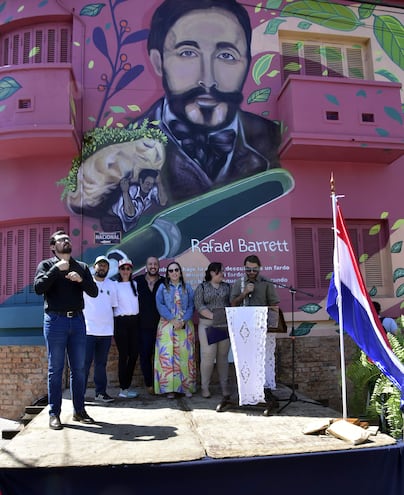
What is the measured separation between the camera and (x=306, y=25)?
909 cm

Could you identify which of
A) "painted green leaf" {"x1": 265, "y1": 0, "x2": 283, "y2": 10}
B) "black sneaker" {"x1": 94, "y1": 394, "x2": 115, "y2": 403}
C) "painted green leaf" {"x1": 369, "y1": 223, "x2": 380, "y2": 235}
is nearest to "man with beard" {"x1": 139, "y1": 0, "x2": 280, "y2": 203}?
"painted green leaf" {"x1": 265, "y1": 0, "x2": 283, "y2": 10}

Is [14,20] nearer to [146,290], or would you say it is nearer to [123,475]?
[146,290]

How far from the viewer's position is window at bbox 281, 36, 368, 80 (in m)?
9.15

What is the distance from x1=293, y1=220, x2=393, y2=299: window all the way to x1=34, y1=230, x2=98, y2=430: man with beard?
4.62m

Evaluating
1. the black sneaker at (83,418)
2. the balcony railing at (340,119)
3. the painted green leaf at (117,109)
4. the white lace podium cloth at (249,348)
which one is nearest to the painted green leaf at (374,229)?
the balcony railing at (340,119)

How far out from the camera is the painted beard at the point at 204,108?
28.0 feet

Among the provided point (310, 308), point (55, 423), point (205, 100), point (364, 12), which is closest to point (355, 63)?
point (364, 12)

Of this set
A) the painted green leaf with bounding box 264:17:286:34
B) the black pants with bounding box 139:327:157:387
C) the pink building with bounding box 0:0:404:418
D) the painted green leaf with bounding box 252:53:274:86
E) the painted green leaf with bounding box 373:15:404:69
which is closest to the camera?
the black pants with bounding box 139:327:157:387

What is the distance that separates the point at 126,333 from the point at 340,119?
205 inches

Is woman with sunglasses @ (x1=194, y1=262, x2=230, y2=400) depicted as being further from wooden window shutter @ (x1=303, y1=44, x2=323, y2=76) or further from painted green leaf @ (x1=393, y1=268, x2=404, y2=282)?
wooden window shutter @ (x1=303, y1=44, x2=323, y2=76)

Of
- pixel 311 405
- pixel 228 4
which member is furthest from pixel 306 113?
pixel 311 405

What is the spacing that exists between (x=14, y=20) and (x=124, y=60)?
2155 millimetres

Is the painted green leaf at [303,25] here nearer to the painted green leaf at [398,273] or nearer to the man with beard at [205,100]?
the man with beard at [205,100]

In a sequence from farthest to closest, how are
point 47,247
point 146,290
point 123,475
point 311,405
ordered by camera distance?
point 47,247 → point 146,290 → point 311,405 → point 123,475
